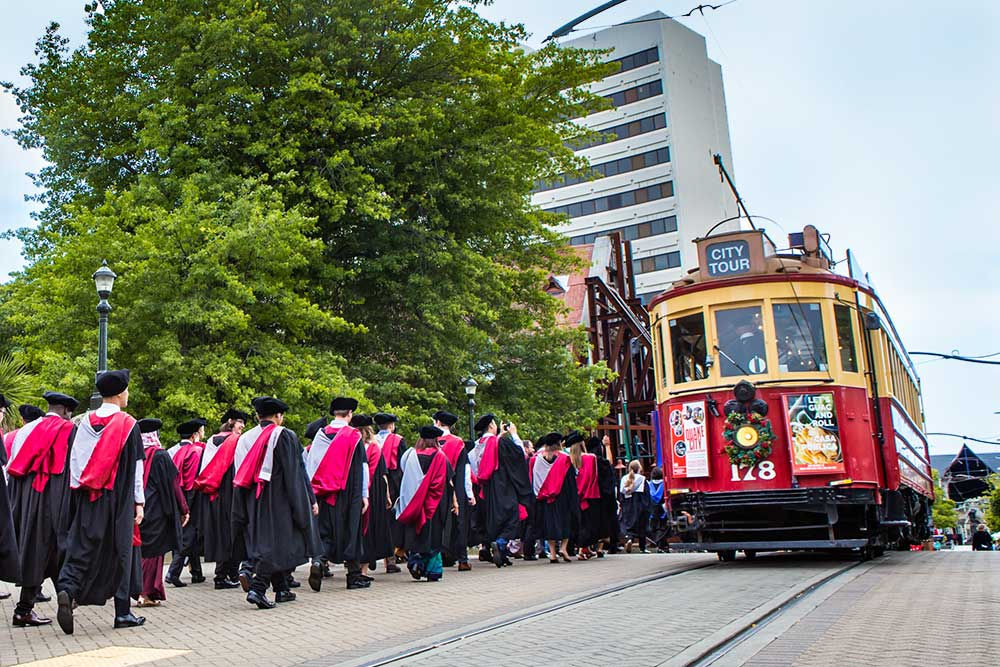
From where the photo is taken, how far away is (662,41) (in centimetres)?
6481

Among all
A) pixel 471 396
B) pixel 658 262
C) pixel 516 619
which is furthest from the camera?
pixel 658 262

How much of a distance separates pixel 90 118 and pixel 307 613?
55.9ft

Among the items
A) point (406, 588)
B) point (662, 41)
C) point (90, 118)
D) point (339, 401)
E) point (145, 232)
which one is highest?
point (662, 41)

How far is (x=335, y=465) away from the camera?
36.2 ft

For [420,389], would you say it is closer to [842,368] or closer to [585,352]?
[585,352]

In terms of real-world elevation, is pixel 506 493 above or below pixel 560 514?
above

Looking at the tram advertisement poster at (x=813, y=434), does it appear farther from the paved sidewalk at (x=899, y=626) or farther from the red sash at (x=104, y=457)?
the red sash at (x=104, y=457)

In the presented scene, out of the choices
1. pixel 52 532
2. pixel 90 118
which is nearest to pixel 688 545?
pixel 52 532

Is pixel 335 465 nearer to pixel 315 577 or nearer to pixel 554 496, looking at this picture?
pixel 315 577

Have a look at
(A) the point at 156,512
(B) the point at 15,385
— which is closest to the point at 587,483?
(A) the point at 156,512

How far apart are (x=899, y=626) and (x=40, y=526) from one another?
6.83 meters

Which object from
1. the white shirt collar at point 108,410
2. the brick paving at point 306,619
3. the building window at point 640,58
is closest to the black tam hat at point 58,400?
the white shirt collar at point 108,410

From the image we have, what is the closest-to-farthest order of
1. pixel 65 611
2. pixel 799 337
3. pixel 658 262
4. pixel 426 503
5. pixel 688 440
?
pixel 65 611
pixel 426 503
pixel 799 337
pixel 688 440
pixel 658 262

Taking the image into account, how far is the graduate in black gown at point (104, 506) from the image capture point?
7863 millimetres
